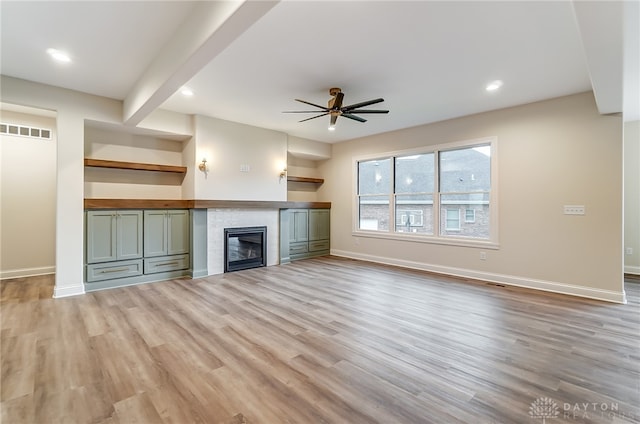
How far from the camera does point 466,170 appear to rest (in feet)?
17.5

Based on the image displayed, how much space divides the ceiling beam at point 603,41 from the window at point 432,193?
6.27ft

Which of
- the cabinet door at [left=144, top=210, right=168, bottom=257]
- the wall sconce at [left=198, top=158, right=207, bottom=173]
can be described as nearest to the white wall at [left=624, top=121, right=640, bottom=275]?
the wall sconce at [left=198, top=158, right=207, bottom=173]

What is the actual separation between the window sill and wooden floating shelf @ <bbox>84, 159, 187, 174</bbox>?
13.2 feet

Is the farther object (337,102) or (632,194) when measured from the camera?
(632,194)

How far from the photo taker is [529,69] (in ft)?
11.3

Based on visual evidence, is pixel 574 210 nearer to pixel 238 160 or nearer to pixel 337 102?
pixel 337 102

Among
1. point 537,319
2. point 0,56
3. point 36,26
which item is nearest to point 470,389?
point 537,319

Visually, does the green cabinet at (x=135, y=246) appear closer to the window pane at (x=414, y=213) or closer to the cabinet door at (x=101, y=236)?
the cabinet door at (x=101, y=236)

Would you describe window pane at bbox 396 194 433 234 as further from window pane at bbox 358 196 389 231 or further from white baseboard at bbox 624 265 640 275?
white baseboard at bbox 624 265 640 275

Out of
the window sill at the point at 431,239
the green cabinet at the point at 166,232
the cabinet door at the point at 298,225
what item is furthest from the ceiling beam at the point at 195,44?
the window sill at the point at 431,239

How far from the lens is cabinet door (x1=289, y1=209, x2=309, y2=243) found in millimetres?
6773

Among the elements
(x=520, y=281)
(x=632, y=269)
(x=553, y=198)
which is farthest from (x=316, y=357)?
(x=632, y=269)

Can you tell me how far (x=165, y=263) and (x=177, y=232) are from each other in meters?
0.56

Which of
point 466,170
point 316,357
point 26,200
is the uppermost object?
point 466,170
